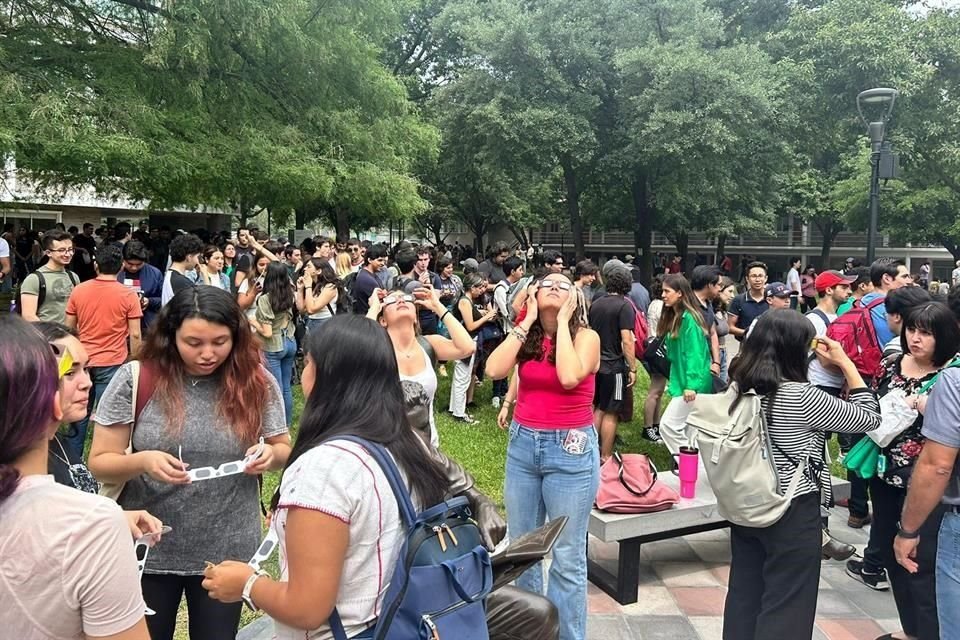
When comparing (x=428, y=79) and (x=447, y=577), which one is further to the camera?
(x=428, y=79)

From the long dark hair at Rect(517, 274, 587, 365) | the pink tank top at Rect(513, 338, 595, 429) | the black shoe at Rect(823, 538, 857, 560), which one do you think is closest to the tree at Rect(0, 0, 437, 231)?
the long dark hair at Rect(517, 274, 587, 365)

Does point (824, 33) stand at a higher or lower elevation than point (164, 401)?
higher

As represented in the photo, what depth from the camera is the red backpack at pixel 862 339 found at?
507 centimetres

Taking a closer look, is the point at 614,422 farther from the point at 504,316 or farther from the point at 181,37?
the point at 181,37

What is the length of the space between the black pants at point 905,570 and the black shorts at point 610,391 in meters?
2.33

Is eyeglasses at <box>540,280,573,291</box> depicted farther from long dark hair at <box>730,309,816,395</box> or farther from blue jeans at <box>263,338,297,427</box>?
blue jeans at <box>263,338,297,427</box>

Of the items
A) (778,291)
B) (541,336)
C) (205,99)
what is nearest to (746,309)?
(778,291)

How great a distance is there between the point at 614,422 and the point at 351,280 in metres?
3.96

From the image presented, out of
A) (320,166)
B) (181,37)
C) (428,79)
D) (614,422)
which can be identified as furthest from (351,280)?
(428,79)

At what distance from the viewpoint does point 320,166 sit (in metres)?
9.32

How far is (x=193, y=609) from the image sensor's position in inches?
90.7

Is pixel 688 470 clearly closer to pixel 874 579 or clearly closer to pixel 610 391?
pixel 874 579

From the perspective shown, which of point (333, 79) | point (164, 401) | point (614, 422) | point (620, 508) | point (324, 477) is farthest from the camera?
point (333, 79)

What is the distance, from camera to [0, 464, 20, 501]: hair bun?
1.22 meters
